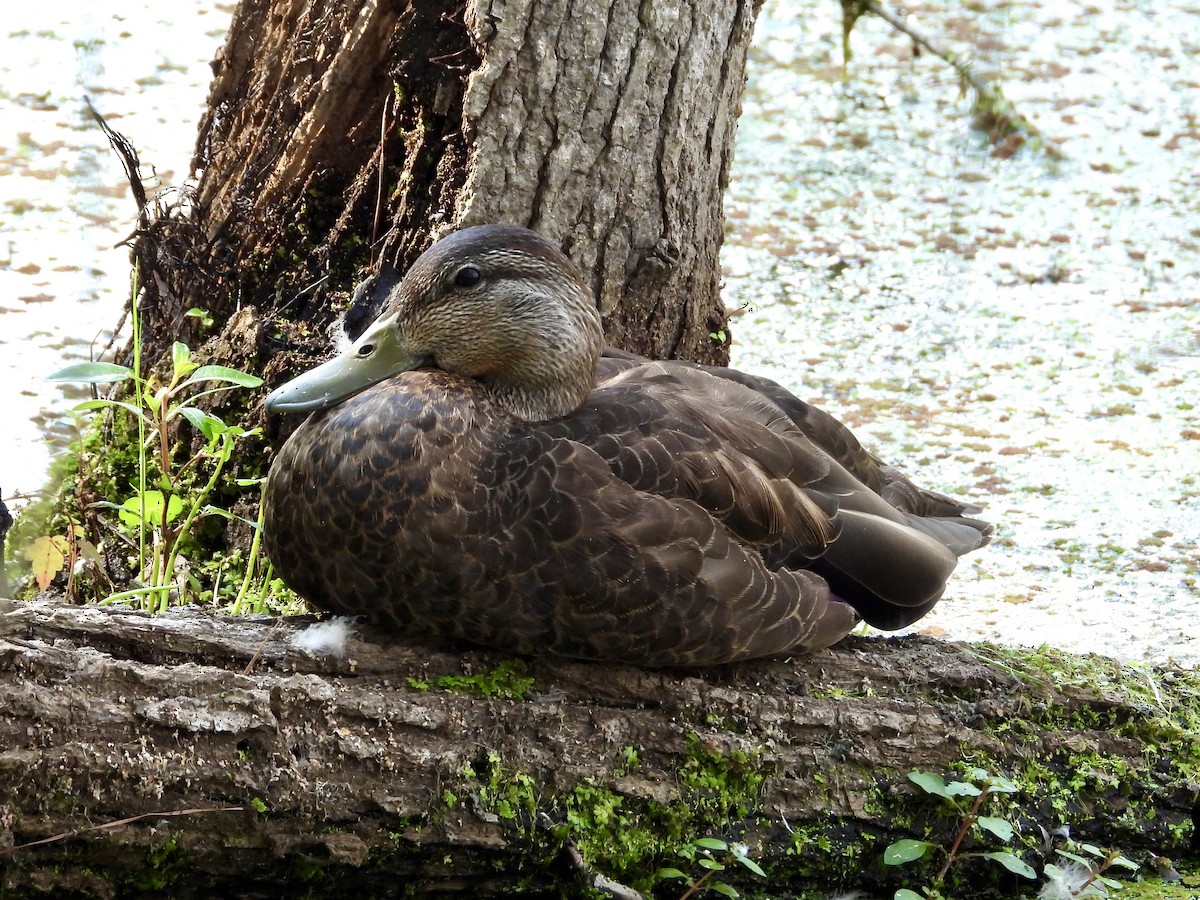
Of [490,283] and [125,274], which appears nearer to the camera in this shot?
[490,283]

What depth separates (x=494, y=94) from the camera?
132 inches

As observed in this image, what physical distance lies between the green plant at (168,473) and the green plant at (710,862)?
52.2 inches

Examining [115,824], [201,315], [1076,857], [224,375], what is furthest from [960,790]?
[201,315]

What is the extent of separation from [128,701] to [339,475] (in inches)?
22.8

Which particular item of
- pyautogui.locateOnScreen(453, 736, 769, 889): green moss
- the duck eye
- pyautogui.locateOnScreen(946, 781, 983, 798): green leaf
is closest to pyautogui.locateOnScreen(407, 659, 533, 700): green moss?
pyautogui.locateOnScreen(453, 736, 769, 889): green moss

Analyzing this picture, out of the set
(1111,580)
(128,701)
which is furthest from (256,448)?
(1111,580)

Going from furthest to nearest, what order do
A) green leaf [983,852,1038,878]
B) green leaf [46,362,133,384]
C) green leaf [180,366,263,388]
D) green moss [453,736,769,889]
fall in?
green leaf [180,366,263,388] → green leaf [983,852,1038,878] → green moss [453,736,769,889] → green leaf [46,362,133,384]

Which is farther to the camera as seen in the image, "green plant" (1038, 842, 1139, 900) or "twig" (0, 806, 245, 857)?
"green plant" (1038, 842, 1139, 900)

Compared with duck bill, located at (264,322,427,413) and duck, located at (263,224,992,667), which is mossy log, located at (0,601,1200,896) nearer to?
duck, located at (263,224,992,667)

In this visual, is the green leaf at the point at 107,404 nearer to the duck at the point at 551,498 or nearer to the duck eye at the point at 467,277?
the duck at the point at 551,498

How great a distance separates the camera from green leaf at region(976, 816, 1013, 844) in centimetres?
276

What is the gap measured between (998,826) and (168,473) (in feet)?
6.86

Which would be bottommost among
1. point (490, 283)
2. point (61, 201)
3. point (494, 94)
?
point (61, 201)

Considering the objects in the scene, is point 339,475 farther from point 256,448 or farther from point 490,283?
point 256,448
